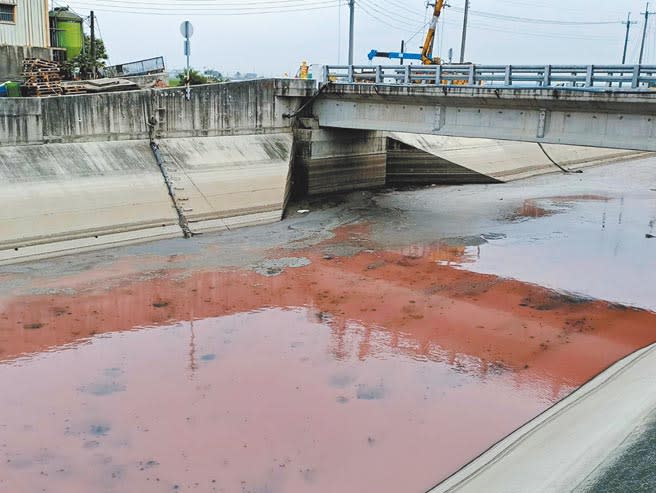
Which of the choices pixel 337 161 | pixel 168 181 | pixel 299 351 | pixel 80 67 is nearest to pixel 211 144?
pixel 168 181

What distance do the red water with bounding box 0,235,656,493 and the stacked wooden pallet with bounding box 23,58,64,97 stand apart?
10654 mm

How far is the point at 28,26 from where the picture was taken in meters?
30.5

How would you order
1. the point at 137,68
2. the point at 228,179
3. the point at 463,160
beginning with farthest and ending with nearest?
the point at 463,160 < the point at 137,68 < the point at 228,179

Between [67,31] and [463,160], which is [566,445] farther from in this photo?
[67,31]

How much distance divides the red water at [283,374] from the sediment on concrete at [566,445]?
15.7 inches

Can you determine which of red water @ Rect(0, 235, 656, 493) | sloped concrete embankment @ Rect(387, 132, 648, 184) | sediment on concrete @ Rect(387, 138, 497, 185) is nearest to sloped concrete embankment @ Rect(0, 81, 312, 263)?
red water @ Rect(0, 235, 656, 493)

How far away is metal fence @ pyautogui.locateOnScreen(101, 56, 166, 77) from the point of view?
3560cm

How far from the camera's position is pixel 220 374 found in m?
13.2

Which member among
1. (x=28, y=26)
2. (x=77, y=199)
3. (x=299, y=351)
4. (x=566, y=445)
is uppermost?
(x=28, y=26)

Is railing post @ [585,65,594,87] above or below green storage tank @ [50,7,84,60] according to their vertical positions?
below

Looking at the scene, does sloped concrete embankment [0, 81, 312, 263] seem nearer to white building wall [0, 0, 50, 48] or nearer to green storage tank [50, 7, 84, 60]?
white building wall [0, 0, 50, 48]

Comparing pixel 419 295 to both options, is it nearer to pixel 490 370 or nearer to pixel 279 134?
pixel 490 370

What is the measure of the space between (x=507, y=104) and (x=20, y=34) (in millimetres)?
22010

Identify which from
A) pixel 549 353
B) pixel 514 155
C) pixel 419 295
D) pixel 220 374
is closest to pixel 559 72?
pixel 419 295
